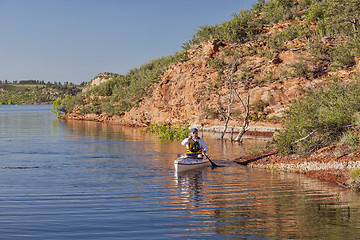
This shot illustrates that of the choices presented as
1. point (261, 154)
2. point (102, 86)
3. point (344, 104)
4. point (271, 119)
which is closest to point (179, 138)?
point (271, 119)

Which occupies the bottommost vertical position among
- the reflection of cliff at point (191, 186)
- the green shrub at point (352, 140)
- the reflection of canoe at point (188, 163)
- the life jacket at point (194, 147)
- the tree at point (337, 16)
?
the reflection of cliff at point (191, 186)

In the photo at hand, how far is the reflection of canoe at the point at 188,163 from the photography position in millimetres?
17141

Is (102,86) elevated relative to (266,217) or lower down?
elevated

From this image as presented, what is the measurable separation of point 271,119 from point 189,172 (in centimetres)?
2146

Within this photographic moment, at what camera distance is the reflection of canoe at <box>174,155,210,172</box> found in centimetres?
1714

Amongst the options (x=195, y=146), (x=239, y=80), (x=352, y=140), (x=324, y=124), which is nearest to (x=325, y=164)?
(x=352, y=140)

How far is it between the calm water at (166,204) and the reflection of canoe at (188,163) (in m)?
0.51

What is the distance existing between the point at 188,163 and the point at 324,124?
6244 millimetres

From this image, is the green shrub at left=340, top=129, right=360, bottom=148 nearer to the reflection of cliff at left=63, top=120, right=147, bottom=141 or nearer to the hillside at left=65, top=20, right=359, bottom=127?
the hillside at left=65, top=20, right=359, bottom=127

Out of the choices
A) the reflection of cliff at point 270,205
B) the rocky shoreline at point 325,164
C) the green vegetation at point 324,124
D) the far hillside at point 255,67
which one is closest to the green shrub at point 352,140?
the green vegetation at point 324,124

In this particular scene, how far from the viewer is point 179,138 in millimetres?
33250

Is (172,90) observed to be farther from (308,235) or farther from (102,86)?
(308,235)

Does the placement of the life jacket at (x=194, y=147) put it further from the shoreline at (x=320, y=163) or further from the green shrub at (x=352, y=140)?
the green shrub at (x=352, y=140)

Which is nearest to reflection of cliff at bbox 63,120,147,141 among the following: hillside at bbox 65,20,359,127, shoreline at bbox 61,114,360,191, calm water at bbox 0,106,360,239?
hillside at bbox 65,20,359,127
